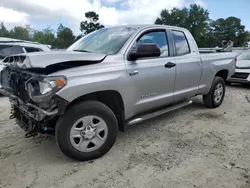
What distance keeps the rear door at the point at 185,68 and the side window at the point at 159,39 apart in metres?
0.26

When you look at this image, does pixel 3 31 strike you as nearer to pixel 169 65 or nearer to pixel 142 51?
pixel 169 65

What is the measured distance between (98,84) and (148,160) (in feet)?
4.12

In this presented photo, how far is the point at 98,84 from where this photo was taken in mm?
3039

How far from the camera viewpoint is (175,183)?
105 inches

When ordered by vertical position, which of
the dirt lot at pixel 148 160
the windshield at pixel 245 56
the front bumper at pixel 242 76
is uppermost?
the windshield at pixel 245 56

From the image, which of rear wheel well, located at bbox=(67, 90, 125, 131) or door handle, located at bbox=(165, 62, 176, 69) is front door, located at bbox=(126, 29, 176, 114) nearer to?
door handle, located at bbox=(165, 62, 176, 69)

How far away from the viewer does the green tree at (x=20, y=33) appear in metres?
56.6

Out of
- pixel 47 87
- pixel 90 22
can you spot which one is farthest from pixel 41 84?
pixel 90 22

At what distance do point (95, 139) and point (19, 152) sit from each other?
1.22 meters

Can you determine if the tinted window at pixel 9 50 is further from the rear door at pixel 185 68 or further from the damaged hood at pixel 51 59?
the rear door at pixel 185 68

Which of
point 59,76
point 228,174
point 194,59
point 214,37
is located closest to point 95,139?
point 59,76

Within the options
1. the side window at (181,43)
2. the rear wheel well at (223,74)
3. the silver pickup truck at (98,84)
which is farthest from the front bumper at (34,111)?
the rear wheel well at (223,74)

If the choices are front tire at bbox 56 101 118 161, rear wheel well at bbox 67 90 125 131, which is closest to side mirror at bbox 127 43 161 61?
rear wheel well at bbox 67 90 125 131

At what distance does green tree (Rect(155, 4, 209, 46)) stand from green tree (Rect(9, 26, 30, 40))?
34003mm
